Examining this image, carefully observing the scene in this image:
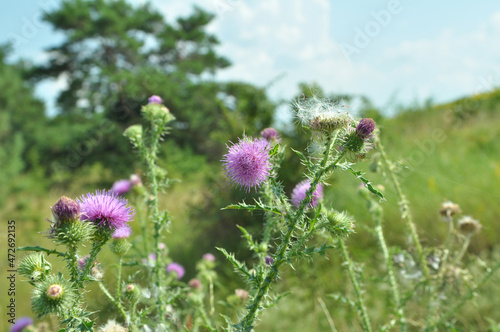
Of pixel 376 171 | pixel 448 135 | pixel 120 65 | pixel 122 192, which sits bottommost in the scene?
pixel 376 171

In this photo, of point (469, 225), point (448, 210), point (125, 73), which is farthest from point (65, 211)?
point (125, 73)

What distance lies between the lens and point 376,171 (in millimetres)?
1981

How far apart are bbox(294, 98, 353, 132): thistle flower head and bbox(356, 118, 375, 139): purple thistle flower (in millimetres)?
37

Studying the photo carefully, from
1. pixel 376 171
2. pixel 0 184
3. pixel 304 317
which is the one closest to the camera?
pixel 376 171

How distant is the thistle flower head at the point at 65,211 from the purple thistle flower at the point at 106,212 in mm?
44

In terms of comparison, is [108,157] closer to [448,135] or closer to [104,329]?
[448,135]

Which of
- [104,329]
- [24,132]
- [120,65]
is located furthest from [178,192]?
[24,132]

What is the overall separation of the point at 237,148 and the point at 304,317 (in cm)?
308

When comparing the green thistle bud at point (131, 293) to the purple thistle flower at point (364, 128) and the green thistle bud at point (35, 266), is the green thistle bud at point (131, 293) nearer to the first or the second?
the green thistle bud at point (35, 266)

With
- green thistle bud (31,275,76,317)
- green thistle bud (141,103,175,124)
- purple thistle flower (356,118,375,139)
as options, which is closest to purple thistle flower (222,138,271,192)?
purple thistle flower (356,118,375,139)

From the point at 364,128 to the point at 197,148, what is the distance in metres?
13.5

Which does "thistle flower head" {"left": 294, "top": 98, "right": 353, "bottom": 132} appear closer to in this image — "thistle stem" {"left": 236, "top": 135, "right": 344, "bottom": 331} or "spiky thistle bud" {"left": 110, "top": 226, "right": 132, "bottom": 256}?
"thistle stem" {"left": 236, "top": 135, "right": 344, "bottom": 331}

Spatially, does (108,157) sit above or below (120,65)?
below

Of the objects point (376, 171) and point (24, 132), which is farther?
point (24, 132)
